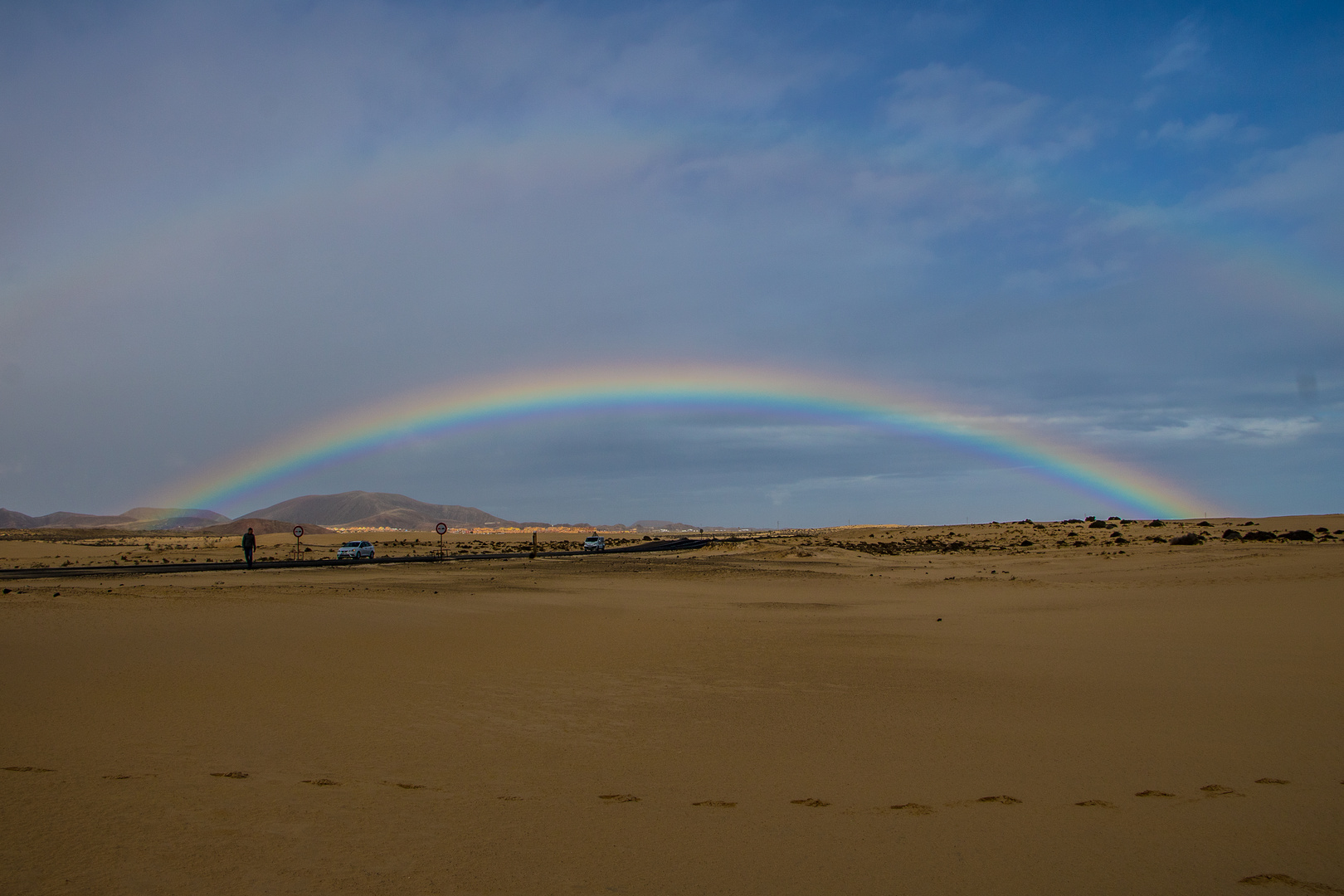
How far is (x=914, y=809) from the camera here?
6336 millimetres

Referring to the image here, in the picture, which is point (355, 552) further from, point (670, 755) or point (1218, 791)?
point (1218, 791)

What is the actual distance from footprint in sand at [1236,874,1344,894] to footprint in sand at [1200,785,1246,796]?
1582 mm

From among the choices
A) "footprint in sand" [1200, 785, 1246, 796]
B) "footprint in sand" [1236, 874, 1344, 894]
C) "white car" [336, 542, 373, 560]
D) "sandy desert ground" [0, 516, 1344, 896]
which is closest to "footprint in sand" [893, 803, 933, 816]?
"sandy desert ground" [0, 516, 1344, 896]

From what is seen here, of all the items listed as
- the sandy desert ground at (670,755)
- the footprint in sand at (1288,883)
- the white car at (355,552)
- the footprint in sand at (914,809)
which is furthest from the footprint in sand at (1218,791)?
the white car at (355,552)

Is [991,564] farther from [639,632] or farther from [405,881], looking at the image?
[405,881]

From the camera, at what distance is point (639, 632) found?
55.0ft

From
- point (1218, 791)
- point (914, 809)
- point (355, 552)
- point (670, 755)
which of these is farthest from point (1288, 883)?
point (355, 552)

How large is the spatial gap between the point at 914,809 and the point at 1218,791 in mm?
2517

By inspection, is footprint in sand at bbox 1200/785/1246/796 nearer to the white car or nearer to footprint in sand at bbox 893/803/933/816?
footprint in sand at bbox 893/803/933/816

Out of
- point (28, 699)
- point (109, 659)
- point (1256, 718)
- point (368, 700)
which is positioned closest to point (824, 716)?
point (1256, 718)

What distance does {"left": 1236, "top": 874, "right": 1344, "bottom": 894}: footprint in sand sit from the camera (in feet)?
15.9

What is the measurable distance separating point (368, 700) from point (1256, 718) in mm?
9899

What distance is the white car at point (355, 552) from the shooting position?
5409 centimetres

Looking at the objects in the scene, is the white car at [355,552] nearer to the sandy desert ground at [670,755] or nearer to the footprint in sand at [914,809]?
the sandy desert ground at [670,755]
